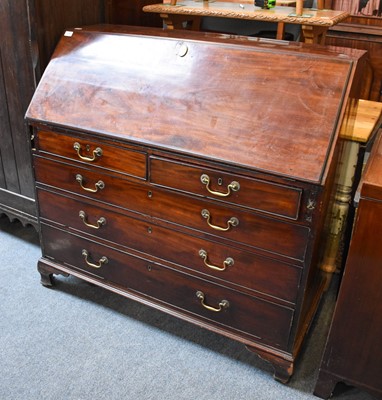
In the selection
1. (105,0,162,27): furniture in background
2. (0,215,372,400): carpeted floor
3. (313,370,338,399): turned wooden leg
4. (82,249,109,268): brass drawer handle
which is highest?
(105,0,162,27): furniture in background

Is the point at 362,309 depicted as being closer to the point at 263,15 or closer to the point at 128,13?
the point at 263,15

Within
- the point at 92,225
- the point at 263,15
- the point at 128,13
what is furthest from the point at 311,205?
the point at 128,13

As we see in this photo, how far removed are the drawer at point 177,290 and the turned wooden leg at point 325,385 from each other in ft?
0.51

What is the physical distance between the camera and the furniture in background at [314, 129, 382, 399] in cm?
125

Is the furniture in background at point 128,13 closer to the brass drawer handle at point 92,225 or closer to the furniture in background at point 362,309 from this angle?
the brass drawer handle at point 92,225

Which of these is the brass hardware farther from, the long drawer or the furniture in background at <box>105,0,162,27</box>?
the furniture in background at <box>105,0,162,27</box>

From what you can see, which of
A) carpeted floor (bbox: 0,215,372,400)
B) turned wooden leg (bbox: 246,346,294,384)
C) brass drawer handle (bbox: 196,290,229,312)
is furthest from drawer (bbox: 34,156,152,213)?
turned wooden leg (bbox: 246,346,294,384)

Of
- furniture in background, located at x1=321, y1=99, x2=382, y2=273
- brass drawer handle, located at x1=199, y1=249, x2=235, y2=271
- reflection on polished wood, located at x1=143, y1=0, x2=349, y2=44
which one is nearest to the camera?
brass drawer handle, located at x1=199, y1=249, x2=235, y2=271

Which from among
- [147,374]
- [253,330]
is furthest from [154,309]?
[253,330]

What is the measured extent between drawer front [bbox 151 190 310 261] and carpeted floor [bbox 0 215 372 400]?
20.2 inches

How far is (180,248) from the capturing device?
1.58m

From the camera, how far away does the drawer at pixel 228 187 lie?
4.30 feet

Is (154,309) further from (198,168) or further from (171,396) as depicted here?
(198,168)

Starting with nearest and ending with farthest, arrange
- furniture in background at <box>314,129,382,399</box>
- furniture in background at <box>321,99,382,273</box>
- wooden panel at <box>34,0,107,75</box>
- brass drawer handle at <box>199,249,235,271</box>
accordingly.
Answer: furniture in background at <box>314,129,382,399</box>, brass drawer handle at <box>199,249,235,271</box>, furniture in background at <box>321,99,382,273</box>, wooden panel at <box>34,0,107,75</box>
